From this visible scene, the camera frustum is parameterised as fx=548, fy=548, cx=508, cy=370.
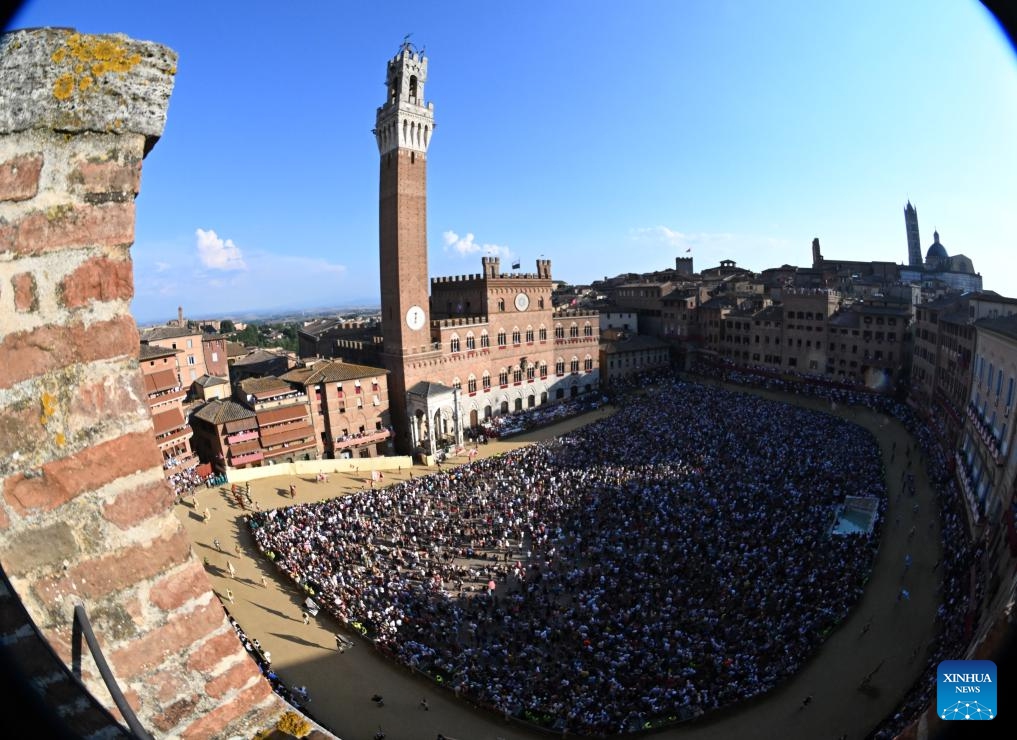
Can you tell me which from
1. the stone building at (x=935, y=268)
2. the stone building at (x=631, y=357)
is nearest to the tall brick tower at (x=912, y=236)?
the stone building at (x=935, y=268)

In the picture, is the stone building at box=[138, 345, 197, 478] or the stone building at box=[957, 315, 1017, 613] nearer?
the stone building at box=[957, 315, 1017, 613]

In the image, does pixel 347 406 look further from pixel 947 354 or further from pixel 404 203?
pixel 947 354

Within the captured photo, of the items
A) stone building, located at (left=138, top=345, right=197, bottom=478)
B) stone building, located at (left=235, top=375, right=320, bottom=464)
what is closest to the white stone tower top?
stone building, located at (left=235, top=375, right=320, bottom=464)

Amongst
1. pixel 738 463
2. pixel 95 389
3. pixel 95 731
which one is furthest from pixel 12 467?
pixel 738 463

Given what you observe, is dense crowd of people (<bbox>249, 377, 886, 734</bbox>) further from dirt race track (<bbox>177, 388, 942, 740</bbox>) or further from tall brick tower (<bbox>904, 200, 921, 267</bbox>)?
tall brick tower (<bbox>904, 200, 921, 267</bbox>)

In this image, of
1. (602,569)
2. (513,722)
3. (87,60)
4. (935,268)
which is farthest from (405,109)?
(935,268)

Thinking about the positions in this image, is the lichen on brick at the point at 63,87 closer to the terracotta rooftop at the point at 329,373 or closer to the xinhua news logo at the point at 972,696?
the xinhua news logo at the point at 972,696

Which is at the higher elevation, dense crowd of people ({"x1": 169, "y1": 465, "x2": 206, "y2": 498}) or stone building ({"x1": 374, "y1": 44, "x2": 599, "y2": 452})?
stone building ({"x1": 374, "y1": 44, "x2": 599, "y2": 452})

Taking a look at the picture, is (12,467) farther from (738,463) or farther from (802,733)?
(738,463)
